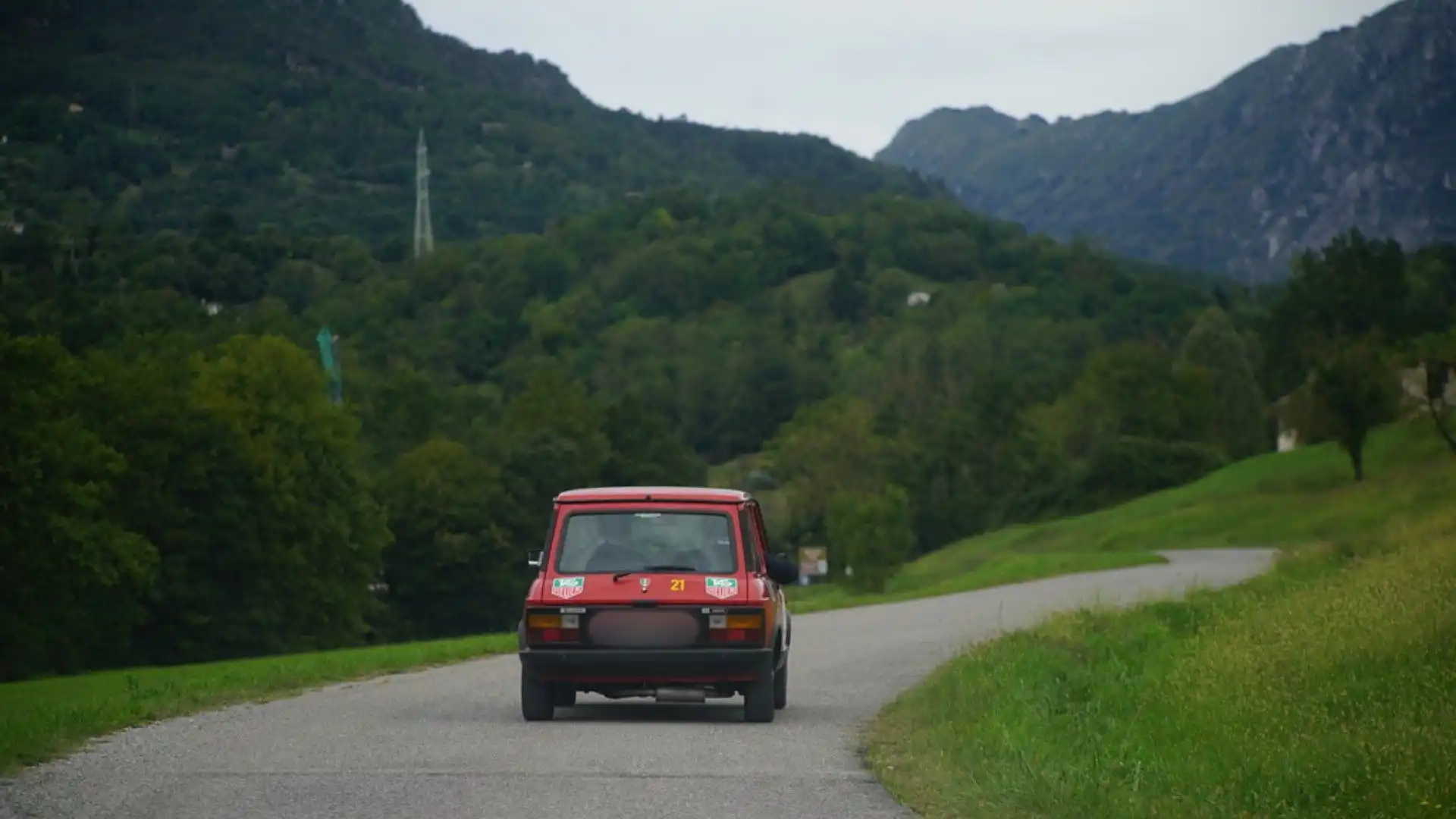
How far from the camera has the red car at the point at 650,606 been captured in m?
15.8

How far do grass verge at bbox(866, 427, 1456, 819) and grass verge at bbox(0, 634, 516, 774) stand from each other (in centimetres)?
563

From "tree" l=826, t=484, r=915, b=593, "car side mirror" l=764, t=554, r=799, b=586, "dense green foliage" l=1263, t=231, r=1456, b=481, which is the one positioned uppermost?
"dense green foliage" l=1263, t=231, r=1456, b=481

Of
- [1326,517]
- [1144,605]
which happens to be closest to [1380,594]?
[1144,605]

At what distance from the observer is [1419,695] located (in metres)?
12.4

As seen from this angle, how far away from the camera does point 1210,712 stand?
12.9 metres

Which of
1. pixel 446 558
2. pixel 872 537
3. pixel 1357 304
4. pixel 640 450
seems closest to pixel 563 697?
pixel 446 558

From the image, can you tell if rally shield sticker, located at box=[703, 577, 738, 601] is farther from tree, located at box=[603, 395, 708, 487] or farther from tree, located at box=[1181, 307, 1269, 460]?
tree, located at box=[1181, 307, 1269, 460]

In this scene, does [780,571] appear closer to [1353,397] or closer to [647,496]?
[647,496]

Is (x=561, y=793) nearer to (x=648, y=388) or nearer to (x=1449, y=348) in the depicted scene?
(x=1449, y=348)

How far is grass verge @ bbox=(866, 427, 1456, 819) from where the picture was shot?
10.0m

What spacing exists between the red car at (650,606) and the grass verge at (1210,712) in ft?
4.23

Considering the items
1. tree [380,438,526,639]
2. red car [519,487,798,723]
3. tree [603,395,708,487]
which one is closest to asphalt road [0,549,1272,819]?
red car [519,487,798,723]

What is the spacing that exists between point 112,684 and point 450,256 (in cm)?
16274

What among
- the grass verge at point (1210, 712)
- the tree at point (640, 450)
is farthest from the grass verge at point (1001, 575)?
the tree at point (640, 450)
